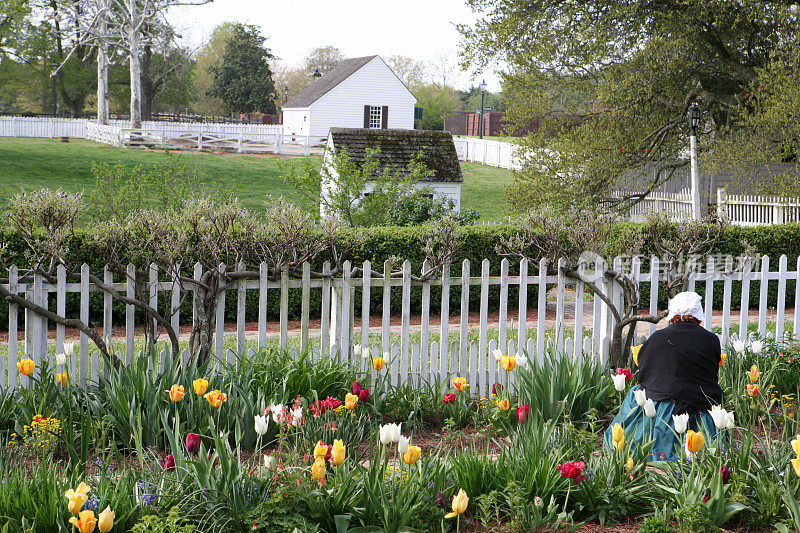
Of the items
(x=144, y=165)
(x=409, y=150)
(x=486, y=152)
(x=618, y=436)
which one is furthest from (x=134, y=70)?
(x=618, y=436)

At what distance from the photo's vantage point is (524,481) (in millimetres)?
4098

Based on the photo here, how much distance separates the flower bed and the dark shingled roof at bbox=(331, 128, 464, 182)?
49.6 ft

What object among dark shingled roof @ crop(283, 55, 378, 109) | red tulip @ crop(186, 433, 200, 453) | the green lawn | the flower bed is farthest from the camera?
dark shingled roof @ crop(283, 55, 378, 109)

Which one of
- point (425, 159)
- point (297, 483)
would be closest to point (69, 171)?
point (425, 159)

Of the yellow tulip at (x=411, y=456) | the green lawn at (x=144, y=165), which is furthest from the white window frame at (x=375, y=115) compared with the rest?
the yellow tulip at (x=411, y=456)

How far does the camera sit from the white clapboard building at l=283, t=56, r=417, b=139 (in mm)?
45719

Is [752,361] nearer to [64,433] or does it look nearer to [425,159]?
[64,433]

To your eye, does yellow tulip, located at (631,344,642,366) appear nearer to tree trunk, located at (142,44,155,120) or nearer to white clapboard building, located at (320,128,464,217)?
white clapboard building, located at (320,128,464,217)

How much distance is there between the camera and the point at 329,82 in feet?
155

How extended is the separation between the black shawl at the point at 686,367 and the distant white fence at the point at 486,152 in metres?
32.5

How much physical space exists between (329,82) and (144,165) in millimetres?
20908

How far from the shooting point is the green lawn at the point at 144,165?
25.1 m

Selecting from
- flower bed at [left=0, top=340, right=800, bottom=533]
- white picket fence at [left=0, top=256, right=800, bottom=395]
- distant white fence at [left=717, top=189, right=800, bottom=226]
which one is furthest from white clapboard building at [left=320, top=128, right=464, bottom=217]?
flower bed at [left=0, top=340, right=800, bottom=533]

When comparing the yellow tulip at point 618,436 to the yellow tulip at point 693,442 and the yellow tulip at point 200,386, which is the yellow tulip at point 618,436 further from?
the yellow tulip at point 200,386
